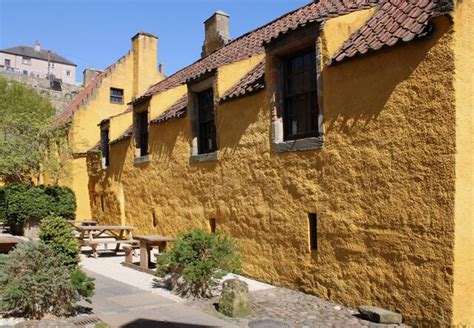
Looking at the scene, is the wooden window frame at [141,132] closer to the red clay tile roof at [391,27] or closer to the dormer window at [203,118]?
the dormer window at [203,118]

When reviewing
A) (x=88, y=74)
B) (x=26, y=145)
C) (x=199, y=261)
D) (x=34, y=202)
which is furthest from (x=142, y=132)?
(x=88, y=74)

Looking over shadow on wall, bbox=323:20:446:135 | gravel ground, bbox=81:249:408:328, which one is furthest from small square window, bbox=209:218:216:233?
shadow on wall, bbox=323:20:446:135

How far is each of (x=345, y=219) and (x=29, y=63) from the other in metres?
74.0

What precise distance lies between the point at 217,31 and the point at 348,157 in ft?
36.7

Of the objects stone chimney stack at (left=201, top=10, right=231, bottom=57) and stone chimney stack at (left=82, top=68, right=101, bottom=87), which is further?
stone chimney stack at (left=82, top=68, right=101, bottom=87)

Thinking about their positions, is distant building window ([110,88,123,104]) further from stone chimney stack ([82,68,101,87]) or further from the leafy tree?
stone chimney stack ([82,68,101,87])

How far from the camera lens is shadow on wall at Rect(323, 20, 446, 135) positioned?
6430 millimetres

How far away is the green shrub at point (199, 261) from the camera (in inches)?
306

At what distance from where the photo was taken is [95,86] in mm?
21672

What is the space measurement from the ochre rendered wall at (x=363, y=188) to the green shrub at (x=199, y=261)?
1182 mm

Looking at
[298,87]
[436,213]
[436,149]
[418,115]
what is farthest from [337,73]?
[436,213]

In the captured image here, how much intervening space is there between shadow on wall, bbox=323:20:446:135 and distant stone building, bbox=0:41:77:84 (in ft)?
220

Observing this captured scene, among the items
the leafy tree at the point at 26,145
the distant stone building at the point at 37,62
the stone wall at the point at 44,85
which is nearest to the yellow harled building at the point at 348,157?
the leafy tree at the point at 26,145

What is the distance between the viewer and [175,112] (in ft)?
42.3
